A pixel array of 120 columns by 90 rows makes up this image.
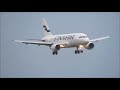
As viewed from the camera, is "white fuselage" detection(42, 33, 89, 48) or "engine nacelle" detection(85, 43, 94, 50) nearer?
"white fuselage" detection(42, 33, 89, 48)

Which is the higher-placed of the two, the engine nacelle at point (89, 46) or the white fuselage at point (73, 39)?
the white fuselage at point (73, 39)

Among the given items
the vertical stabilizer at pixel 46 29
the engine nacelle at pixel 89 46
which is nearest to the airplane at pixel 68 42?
the engine nacelle at pixel 89 46

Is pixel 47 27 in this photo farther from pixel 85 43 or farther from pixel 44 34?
pixel 85 43

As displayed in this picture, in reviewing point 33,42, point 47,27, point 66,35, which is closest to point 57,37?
point 66,35

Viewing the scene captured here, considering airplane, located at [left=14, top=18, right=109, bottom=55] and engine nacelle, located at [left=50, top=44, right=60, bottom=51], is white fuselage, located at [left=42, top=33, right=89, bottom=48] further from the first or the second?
engine nacelle, located at [left=50, top=44, right=60, bottom=51]

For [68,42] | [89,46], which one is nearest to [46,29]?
[68,42]

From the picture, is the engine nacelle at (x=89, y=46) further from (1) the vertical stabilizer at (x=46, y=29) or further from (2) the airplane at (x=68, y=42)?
(1) the vertical stabilizer at (x=46, y=29)

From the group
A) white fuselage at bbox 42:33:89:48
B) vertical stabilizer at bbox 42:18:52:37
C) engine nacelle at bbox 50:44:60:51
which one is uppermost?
vertical stabilizer at bbox 42:18:52:37

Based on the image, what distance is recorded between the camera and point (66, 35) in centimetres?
4481

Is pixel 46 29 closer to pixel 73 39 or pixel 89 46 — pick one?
pixel 73 39

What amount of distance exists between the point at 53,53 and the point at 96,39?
5575 millimetres

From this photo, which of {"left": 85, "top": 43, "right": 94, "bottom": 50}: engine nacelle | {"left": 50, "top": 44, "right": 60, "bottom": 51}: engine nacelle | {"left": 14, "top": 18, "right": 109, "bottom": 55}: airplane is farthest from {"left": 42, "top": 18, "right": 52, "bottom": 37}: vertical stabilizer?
{"left": 85, "top": 43, "right": 94, "bottom": 50}: engine nacelle

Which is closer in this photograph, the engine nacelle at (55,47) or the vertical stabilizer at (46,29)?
the engine nacelle at (55,47)

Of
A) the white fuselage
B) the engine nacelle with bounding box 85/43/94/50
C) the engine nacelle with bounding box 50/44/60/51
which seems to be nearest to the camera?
the engine nacelle with bounding box 50/44/60/51
